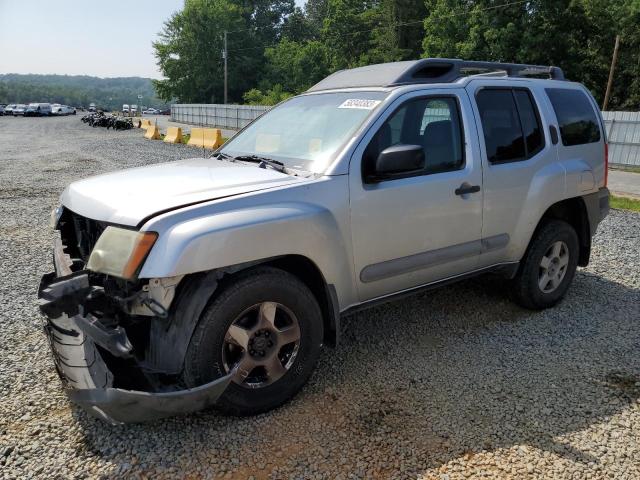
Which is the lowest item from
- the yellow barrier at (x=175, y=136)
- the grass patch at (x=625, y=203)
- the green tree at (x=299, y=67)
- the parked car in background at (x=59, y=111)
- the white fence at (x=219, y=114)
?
the grass patch at (x=625, y=203)

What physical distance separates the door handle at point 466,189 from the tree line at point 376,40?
33.1 meters

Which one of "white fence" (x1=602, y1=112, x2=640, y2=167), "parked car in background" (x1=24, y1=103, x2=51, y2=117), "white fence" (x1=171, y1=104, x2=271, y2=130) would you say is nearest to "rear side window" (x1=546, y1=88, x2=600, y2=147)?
"white fence" (x1=602, y1=112, x2=640, y2=167)

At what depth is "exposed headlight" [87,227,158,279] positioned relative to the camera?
7.86 feet

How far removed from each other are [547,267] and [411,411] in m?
2.22

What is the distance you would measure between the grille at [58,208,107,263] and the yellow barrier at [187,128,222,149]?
15.7 meters

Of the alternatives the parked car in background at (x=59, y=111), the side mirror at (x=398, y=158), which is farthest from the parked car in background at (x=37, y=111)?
the side mirror at (x=398, y=158)

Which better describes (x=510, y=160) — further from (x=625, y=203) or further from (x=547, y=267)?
Result: (x=625, y=203)

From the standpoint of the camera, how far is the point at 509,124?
13.1 ft

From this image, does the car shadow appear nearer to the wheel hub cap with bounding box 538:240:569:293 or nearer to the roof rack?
the wheel hub cap with bounding box 538:240:569:293

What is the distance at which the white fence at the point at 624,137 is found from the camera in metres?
16.3

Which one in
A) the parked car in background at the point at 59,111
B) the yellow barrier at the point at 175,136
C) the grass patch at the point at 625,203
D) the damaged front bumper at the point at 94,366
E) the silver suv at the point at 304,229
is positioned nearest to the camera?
the damaged front bumper at the point at 94,366

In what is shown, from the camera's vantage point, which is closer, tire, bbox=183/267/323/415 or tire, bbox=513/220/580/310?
tire, bbox=183/267/323/415

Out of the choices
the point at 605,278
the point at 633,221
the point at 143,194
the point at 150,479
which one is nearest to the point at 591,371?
the point at 605,278

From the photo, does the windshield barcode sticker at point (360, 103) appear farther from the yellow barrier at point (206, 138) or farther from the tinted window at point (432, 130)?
the yellow barrier at point (206, 138)
